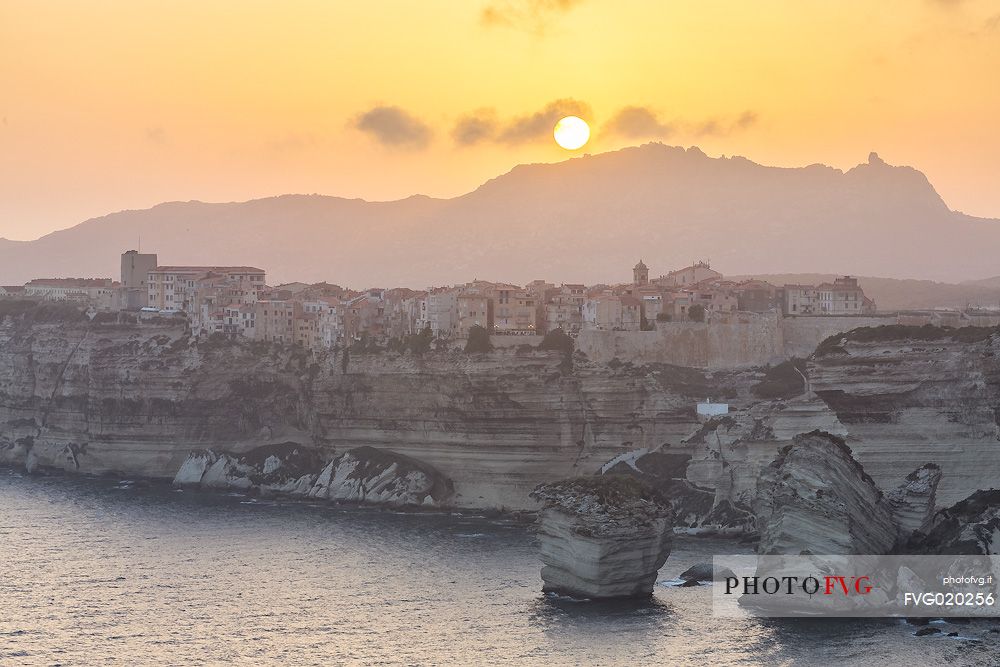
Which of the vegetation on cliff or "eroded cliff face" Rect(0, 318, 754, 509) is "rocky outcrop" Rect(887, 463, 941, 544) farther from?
"eroded cliff face" Rect(0, 318, 754, 509)

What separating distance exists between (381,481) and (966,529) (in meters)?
34.8

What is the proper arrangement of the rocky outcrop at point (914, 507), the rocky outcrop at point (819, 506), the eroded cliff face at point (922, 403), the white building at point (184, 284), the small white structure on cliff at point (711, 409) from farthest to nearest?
the white building at point (184, 284) → the small white structure on cliff at point (711, 409) → the eroded cliff face at point (922, 403) → the rocky outcrop at point (914, 507) → the rocky outcrop at point (819, 506)

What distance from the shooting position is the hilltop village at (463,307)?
299 feet

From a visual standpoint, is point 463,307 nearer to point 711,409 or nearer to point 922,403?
point 711,409

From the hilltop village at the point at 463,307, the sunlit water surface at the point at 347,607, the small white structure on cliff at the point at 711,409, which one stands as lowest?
the sunlit water surface at the point at 347,607

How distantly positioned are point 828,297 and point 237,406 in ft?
120

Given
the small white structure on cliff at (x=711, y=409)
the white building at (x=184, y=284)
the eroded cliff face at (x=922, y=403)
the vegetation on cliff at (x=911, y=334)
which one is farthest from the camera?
the white building at (x=184, y=284)

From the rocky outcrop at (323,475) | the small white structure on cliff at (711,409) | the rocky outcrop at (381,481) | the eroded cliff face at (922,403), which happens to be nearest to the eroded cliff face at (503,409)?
the eroded cliff face at (922,403)

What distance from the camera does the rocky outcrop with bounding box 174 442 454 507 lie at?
8094 cm

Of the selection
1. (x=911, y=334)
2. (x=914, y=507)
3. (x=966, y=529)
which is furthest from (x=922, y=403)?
(x=966, y=529)

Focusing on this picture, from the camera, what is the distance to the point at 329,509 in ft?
261

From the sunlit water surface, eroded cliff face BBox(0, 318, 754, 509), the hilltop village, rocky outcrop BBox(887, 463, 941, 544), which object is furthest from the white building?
rocky outcrop BBox(887, 463, 941, 544)

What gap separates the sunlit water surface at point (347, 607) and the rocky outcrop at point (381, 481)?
152 inches

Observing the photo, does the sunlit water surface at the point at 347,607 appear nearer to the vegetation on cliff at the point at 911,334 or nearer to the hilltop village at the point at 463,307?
the vegetation on cliff at the point at 911,334
